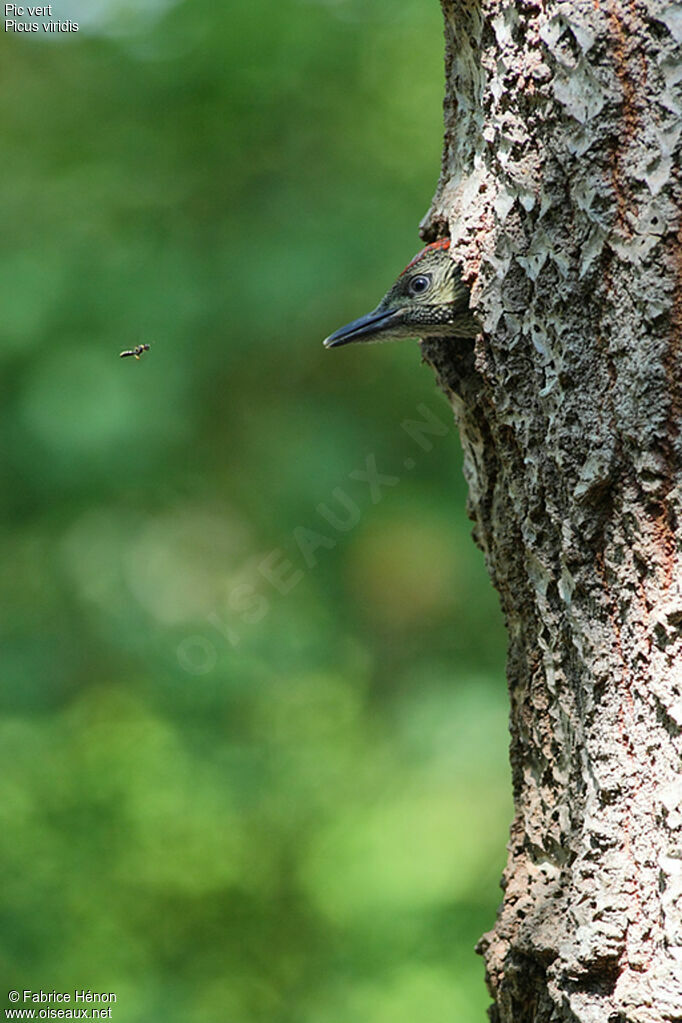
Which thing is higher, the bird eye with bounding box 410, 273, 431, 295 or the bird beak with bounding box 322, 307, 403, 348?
the bird beak with bounding box 322, 307, 403, 348

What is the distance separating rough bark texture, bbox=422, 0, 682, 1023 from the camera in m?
1.14

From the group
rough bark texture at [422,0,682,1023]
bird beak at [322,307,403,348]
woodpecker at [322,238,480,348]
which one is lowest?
rough bark texture at [422,0,682,1023]

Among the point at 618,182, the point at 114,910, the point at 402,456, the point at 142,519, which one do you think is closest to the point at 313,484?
the point at 402,456

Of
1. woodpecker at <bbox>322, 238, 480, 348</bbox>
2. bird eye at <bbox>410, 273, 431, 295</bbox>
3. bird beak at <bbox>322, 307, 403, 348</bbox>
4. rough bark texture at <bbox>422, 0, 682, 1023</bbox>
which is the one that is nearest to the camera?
rough bark texture at <bbox>422, 0, 682, 1023</bbox>

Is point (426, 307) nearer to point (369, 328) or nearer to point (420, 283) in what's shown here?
point (420, 283)

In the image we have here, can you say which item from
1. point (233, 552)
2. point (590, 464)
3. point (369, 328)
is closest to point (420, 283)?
point (369, 328)

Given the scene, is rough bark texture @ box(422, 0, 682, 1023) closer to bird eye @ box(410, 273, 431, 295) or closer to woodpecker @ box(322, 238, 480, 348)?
woodpecker @ box(322, 238, 480, 348)

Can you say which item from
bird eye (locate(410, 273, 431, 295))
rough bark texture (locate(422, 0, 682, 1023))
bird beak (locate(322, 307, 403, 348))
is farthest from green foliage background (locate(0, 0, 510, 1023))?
rough bark texture (locate(422, 0, 682, 1023))

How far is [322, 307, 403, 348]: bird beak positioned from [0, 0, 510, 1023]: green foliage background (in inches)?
94.2

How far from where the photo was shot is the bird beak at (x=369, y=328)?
1.90 m

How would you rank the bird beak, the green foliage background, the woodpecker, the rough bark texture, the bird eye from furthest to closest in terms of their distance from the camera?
the green foliage background
the bird beak
the bird eye
the woodpecker
the rough bark texture

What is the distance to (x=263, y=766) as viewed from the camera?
14.1ft

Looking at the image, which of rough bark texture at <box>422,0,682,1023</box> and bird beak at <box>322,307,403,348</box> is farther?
bird beak at <box>322,307,403,348</box>

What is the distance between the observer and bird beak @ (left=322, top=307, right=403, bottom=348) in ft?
6.25
